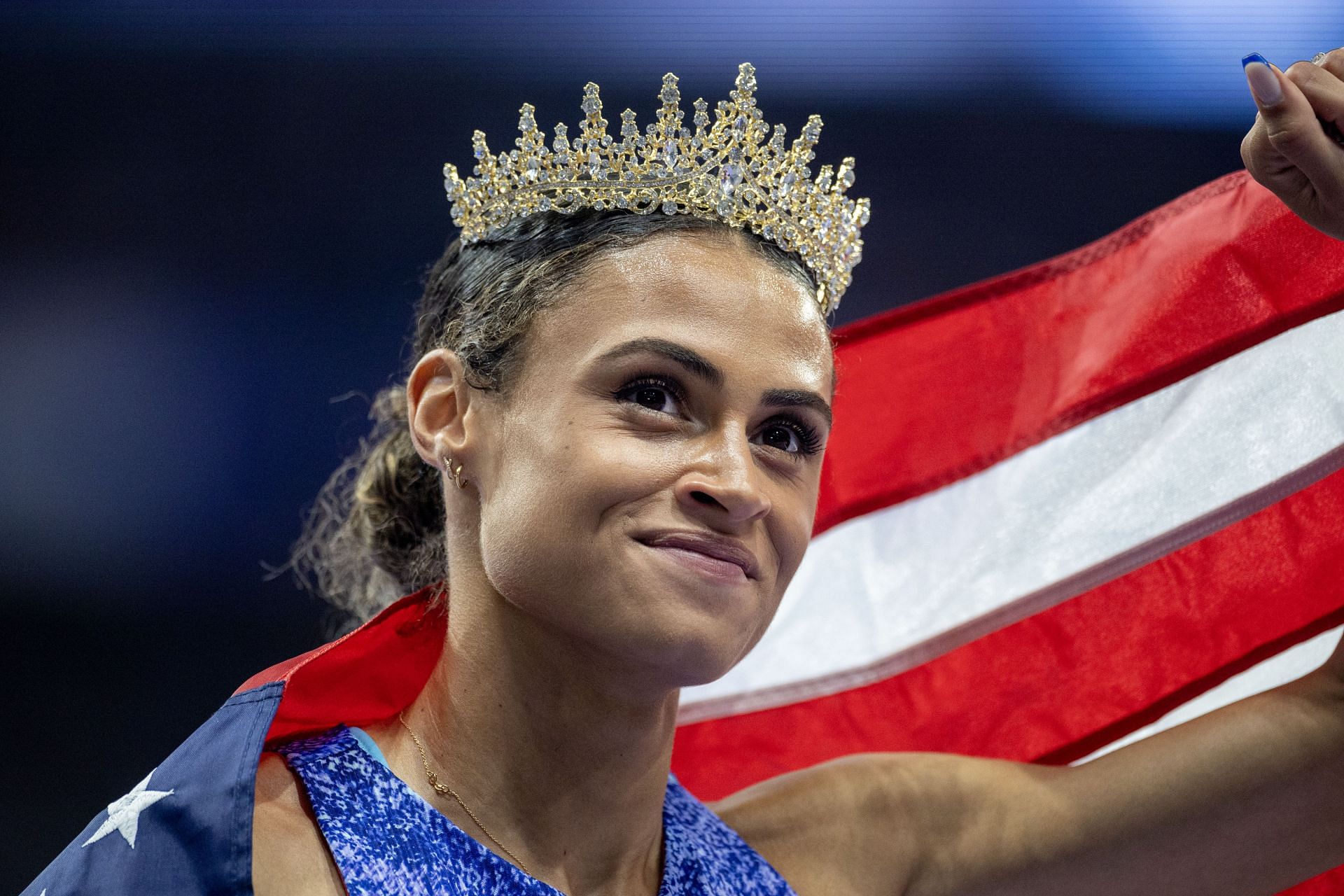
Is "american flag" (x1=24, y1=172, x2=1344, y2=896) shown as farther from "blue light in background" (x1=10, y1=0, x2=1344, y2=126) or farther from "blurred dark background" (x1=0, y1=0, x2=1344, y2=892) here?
"blue light in background" (x1=10, y1=0, x2=1344, y2=126)

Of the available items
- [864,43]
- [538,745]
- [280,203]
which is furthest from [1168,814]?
[280,203]

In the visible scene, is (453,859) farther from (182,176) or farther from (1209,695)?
(182,176)

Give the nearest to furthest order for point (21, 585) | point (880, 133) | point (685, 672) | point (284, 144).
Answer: point (685, 672), point (21, 585), point (284, 144), point (880, 133)

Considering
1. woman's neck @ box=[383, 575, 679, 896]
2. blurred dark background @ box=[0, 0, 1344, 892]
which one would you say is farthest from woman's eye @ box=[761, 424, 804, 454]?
blurred dark background @ box=[0, 0, 1344, 892]

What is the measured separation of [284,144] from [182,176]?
240 millimetres

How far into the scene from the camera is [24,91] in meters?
3.07

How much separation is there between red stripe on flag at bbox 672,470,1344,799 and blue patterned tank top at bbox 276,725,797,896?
0.55 metres

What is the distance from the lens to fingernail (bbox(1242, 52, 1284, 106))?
150cm

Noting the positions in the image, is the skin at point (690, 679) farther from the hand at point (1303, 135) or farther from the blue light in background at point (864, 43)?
the blue light in background at point (864, 43)

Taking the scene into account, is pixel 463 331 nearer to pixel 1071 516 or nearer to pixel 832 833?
pixel 832 833

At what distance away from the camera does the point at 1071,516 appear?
228 cm

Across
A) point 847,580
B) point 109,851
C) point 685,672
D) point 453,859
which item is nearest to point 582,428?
point 685,672

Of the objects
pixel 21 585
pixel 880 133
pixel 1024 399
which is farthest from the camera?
pixel 880 133

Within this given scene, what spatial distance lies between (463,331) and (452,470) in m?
0.19
